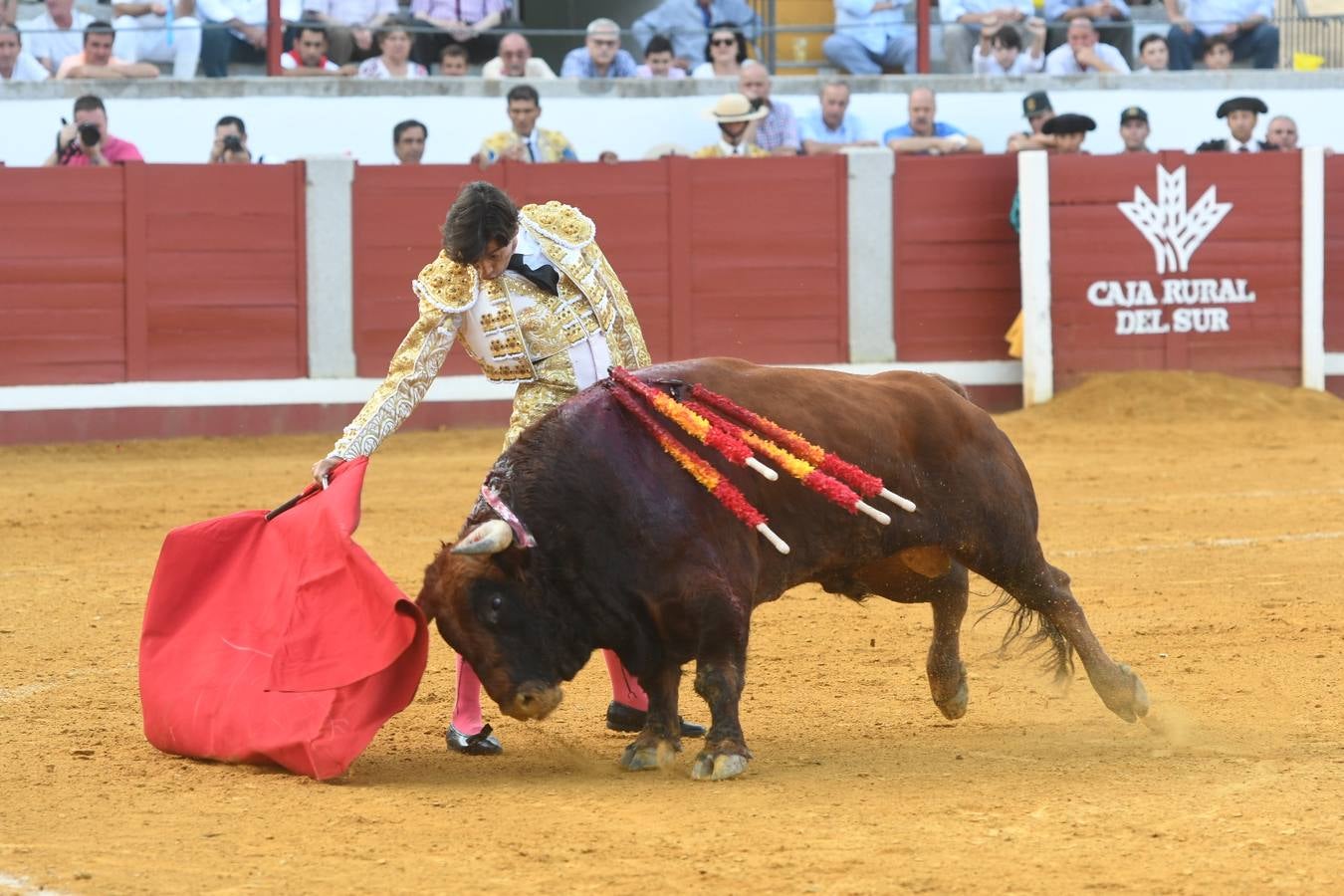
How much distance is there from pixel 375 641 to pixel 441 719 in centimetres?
65

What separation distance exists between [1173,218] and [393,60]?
14.7ft

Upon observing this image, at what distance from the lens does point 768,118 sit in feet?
35.3

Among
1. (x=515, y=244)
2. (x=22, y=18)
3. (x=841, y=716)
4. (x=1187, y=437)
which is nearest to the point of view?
(x=515, y=244)

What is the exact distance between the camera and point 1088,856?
289cm

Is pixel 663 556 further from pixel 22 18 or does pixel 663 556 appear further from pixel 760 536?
pixel 22 18

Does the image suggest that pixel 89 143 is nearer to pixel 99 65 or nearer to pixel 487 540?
pixel 99 65

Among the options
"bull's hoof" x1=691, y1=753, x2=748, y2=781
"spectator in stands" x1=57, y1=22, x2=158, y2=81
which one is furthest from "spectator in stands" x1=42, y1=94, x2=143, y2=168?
"bull's hoof" x1=691, y1=753, x2=748, y2=781

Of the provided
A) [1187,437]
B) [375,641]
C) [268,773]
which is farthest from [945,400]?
[1187,437]

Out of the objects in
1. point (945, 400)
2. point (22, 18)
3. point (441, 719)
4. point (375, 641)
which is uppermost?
point (22, 18)

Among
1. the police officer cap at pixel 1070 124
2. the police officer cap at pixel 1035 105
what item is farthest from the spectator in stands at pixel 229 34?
the police officer cap at pixel 1070 124

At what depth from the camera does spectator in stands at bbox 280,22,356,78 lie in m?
10.9

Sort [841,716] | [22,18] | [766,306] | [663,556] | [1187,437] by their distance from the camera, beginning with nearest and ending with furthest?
[663,556]
[841,716]
[1187,437]
[766,306]
[22,18]

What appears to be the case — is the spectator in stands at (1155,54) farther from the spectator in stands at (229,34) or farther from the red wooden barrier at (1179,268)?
the spectator in stands at (229,34)

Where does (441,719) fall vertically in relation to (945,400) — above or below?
below
